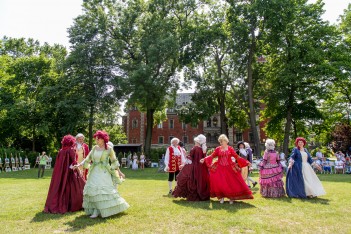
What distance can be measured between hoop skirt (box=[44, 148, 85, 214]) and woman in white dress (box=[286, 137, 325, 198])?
6936 millimetres

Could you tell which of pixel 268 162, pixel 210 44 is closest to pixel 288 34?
pixel 210 44

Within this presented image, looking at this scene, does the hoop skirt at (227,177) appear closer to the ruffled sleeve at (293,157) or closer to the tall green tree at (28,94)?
the ruffled sleeve at (293,157)

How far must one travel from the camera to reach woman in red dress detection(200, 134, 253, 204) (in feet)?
31.7

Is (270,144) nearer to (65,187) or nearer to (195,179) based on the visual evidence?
(195,179)

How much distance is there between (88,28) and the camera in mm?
35031

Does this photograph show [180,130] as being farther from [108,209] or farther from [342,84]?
[108,209]

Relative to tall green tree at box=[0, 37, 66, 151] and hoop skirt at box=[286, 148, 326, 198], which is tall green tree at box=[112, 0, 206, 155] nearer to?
tall green tree at box=[0, 37, 66, 151]

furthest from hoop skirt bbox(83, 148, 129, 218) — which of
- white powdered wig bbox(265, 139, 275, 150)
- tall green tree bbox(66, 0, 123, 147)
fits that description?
tall green tree bbox(66, 0, 123, 147)

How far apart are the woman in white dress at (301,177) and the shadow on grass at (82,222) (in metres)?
6.16

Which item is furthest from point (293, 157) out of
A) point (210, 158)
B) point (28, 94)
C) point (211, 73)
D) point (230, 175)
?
point (28, 94)

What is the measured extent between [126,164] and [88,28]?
15.3m

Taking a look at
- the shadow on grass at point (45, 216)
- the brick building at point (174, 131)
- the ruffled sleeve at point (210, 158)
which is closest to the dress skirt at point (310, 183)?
the ruffled sleeve at point (210, 158)

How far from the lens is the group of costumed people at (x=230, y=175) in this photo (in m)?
9.80

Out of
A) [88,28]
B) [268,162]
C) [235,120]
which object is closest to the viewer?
[268,162]
